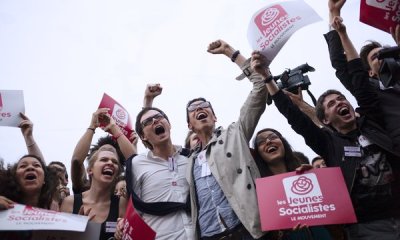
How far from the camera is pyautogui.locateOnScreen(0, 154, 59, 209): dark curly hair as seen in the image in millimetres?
3080

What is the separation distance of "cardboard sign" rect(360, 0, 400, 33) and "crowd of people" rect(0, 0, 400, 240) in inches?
4.4

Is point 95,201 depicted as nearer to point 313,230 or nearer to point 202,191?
point 202,191

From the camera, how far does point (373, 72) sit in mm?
3412

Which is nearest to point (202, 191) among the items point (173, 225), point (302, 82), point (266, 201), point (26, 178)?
point (173, 225)

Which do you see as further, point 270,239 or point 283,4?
point 283,4

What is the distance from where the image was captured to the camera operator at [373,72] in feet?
8.80

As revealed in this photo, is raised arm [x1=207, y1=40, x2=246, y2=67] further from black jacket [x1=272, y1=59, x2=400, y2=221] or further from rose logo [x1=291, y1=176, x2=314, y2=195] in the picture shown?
rose logo [x1=291, y1=176, x2=314, y2=195]

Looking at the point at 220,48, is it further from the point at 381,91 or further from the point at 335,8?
the point at 381,91

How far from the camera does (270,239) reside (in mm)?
2760

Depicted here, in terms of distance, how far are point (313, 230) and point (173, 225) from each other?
3.90ft

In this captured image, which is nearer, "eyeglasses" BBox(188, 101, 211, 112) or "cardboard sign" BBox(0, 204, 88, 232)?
"cardboard sign" BBox(0, 204, 88, 232)

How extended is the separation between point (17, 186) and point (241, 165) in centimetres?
210

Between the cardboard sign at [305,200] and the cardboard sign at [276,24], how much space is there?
1098mm

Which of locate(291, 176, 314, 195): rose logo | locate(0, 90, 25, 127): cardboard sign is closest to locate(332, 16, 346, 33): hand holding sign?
locate(291, 176, 314, 195): rose logo
